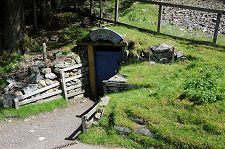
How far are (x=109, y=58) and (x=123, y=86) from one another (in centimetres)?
313

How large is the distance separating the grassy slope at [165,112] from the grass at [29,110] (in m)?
3.05

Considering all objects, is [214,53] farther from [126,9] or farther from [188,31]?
[126,9]

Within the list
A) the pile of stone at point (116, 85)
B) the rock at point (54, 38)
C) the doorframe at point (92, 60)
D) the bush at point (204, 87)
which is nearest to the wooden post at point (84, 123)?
the pile of stone at point (116, 85)

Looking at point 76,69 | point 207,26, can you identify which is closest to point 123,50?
point 76,69

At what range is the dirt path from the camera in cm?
905

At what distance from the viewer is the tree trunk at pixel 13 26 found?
1278 cm

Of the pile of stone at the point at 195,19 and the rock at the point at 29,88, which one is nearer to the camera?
the rock at the point at 29,88

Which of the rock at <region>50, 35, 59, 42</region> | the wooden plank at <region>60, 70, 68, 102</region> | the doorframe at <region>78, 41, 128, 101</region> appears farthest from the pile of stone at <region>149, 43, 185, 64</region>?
the rock at <region>50, 35, 59, 42</region>

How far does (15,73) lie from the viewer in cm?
1191

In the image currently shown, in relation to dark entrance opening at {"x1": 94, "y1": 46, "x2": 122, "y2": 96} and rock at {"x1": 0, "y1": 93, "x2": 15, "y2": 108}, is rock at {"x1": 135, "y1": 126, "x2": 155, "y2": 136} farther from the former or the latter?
rock at {"x1": 0, "y1": 93, "x2": 15, "y2": 108}

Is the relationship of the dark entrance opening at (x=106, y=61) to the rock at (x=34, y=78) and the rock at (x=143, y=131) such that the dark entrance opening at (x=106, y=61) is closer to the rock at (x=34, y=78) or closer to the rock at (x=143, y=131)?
the rock at (x=34, y=78)

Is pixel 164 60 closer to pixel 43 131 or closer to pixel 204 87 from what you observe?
pixel 204 87

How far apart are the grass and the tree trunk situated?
379cm

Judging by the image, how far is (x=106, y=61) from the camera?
13227 millimetres
